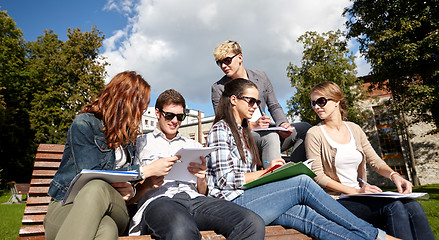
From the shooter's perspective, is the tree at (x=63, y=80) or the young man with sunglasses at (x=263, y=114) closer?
the young man with sunglasses at (x=263, y=114)

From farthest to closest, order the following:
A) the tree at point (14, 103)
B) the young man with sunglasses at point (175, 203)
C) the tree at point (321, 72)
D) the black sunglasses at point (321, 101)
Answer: the tree at point (14, 103) → the tree at point (321, 72) → the black sunglasses at point (321, 101) → the young man with sunglasses at point (175, 203)

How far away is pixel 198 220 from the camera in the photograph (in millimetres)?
2145

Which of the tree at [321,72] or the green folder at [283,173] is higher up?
the tree at [321,72]

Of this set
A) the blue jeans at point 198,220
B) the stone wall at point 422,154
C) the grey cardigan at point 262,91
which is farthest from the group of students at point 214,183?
the stone wall at point 422,154

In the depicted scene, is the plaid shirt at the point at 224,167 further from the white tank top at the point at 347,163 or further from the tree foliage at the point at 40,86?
the tree foliage at the point at 40,86

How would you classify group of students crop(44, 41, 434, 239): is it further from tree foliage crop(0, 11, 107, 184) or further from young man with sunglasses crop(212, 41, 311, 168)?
tree foliage crop(0, 11, 107, 184)

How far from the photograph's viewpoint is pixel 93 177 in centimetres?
185

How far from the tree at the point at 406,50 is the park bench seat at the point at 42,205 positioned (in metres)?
14.0

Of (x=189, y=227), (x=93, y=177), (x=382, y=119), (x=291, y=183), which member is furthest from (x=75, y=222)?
(x=382, y=119)

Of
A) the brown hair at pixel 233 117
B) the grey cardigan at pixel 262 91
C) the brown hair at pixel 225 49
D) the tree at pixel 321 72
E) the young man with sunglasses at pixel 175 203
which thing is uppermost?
the tree at pixel 321 72

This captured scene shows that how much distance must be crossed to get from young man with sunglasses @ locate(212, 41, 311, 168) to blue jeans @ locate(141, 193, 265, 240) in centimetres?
117

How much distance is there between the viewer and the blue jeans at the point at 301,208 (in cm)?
221

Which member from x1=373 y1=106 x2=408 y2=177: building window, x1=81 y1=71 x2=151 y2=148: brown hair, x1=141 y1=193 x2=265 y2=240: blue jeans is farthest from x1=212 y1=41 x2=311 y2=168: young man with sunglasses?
x1=373 y1=106 x2=408 y2=177: building window

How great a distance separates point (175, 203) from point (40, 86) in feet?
90.5
